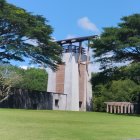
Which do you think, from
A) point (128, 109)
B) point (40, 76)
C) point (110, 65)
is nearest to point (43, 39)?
point (110, 65)

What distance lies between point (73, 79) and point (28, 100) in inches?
329

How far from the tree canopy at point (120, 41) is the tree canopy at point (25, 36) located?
6223 millimetres

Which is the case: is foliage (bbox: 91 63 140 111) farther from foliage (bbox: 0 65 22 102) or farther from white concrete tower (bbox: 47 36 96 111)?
foliage (bbox: 0 65 22 102)

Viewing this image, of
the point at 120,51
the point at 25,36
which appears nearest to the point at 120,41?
the point at 120,51

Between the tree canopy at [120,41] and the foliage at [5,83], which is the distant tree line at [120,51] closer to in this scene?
the tree canopy at [120,41]

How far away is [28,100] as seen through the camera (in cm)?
4831

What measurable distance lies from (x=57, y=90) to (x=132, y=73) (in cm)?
1852

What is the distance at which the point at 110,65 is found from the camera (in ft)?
141

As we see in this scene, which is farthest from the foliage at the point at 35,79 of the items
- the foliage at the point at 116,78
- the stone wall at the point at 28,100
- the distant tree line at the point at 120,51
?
the distant tree line at the point at 120,51

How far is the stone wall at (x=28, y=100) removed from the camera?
4584 cm

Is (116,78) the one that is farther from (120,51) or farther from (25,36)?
(25,36)

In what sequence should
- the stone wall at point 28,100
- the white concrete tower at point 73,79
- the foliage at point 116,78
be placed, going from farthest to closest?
the white concrete tower at point 73,79, the stone wall at point 28,100, the foliage at point 116,78

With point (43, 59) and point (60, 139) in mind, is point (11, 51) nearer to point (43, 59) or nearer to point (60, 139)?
point (43, 59)

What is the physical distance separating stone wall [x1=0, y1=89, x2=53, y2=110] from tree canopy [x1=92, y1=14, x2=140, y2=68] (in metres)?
10.5
